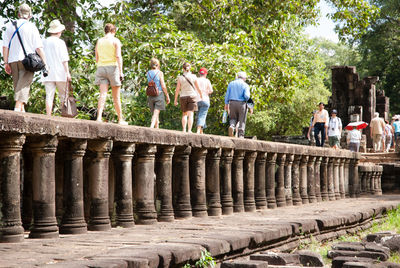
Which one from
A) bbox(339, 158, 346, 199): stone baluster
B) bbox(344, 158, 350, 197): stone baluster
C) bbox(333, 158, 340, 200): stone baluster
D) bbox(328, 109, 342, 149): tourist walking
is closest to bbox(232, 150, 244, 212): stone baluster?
bbox(333, 158, 340, 200): stone baluster

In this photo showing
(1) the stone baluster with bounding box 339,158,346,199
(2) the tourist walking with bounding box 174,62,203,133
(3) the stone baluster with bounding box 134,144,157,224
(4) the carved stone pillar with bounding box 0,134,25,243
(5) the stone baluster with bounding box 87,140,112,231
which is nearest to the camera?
(4) the carved stone pillar with bounding box 0,134,25,243

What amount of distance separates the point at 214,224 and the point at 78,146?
6.12ft

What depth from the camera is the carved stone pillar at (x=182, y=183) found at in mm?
7617

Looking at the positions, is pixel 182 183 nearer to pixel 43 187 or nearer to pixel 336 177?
pixel 43 187

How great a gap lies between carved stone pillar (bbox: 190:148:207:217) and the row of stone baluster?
0.5 inches

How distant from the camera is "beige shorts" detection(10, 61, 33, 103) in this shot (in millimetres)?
7348

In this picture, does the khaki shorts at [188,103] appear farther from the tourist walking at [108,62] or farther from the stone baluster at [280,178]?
the tourist walking at [108,62]

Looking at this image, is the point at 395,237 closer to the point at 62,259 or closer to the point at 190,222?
the point at 190,222

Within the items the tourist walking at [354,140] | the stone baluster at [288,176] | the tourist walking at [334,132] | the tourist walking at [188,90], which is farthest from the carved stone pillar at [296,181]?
the tourist walking at [354,140]

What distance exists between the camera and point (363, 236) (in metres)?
9.17

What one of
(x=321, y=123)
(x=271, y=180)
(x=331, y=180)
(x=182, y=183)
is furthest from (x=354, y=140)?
(x=182, y=183)

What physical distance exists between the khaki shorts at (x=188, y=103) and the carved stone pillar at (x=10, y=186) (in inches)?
252

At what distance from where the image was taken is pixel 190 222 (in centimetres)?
716

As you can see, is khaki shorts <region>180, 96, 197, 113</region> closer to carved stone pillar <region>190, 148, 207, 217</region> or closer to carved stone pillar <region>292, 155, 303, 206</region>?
carved stone pillar <region>292, 155, 303, 206</region>
